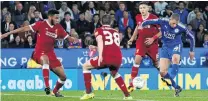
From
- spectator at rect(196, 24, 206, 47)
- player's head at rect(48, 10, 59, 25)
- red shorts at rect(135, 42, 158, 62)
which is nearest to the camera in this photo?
player's head at rect(48, 10, 59, 25)

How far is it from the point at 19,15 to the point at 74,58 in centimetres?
264

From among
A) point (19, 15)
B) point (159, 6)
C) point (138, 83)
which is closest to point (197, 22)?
point (159, 6)

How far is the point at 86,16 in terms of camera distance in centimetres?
2969

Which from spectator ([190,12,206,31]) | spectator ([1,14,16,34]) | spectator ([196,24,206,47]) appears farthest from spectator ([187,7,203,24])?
spectator ([1,14,16,34])

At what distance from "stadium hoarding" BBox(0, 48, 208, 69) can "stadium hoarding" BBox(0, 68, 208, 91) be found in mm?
1088

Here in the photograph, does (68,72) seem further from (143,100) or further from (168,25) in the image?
(143,100)

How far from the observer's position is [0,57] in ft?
90.7

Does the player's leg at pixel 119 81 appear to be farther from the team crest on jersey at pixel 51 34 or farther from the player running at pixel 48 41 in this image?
the team crest on jersey at pixel 51 34

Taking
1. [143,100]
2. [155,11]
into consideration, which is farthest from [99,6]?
[143,100]

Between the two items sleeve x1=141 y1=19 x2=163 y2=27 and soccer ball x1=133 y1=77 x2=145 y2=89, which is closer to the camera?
soccer ball x1=133 y1=77 x2=145 y2=89

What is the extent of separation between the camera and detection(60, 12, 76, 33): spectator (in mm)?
28797

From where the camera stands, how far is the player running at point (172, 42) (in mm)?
20906

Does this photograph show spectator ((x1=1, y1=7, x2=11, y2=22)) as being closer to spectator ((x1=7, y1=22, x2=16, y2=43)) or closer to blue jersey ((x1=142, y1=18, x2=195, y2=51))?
spectator ((x1=7, y1=22, x2=16, y2=43))

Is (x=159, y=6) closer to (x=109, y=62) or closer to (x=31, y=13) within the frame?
(x=31, y=13)
